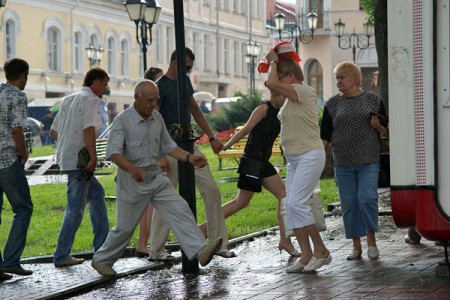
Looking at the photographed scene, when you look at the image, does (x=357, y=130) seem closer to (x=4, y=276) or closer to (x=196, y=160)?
(x=196, y=160)

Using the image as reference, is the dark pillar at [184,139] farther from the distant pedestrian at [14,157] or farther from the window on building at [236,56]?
the window on building at [236,56]

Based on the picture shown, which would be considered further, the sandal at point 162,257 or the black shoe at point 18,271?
the sandal at point 162,257

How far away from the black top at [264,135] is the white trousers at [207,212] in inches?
18.5

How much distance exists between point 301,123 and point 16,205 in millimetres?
2551

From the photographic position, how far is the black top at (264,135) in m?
12.7

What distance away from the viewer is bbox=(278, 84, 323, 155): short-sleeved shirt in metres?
11.4

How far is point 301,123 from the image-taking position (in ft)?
37.4

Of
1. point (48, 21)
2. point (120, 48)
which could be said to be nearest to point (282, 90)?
point (48, 21)

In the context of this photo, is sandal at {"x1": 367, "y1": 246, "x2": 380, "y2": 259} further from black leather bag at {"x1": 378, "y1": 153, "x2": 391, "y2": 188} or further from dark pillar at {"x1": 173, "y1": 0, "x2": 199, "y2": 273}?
dark pillar at {"x1": 173, "y1": 0, "x2": 199, "y2": 273}

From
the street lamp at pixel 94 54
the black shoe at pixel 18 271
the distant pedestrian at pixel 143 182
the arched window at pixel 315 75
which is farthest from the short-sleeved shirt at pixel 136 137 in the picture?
the arched window at pixel 315 75

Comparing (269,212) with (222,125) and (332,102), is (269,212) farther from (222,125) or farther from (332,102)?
(222,125)

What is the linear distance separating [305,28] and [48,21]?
40.1ft

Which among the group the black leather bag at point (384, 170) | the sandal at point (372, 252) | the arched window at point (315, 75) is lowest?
the sandal at point (372, 252)

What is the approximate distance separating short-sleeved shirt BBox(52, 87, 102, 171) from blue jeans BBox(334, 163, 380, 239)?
229 cm
